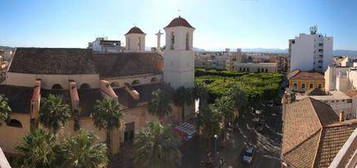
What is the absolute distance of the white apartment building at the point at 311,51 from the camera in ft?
307

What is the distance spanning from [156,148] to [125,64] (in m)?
24.4

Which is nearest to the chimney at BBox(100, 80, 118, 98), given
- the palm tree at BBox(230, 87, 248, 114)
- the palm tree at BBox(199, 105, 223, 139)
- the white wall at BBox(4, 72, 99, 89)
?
the white wall at BBox(4, 72, 99, 89)

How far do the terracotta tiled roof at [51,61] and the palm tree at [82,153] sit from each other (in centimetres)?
1810

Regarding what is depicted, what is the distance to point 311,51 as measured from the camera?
9350 cm

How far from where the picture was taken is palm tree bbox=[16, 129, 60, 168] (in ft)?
77.0

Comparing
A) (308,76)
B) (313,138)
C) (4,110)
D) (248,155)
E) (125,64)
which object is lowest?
(248,155)

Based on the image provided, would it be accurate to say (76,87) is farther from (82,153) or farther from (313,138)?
(313,138)

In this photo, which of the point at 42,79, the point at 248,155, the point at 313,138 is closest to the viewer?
the point at 313,138

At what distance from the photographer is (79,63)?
42.8 metres

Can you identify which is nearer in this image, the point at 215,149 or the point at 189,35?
the point at 215,149

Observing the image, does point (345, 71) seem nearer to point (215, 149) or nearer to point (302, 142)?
point (215, 149)

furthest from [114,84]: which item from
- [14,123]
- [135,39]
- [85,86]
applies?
[135,39]

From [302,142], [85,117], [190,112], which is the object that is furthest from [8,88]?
[302,142]

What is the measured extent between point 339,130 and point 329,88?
4183 cm
